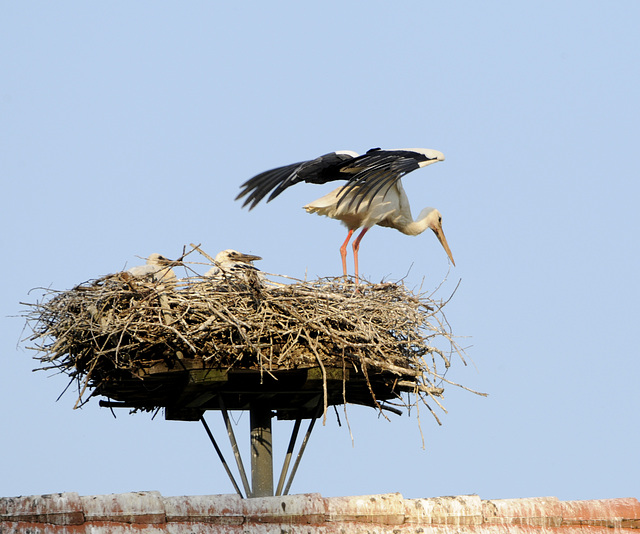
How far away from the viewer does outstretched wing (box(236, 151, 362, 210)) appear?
8.52 meters

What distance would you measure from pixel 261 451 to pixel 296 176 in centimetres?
249

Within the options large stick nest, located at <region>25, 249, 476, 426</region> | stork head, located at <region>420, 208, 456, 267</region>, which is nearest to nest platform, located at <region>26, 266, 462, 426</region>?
large stick nest, located at <region>25, 249, 476, 426</region>

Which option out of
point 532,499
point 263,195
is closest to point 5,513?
point 532,499

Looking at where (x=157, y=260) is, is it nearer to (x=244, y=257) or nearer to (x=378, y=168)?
(x=244, y=257)

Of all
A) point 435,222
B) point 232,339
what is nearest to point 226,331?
point 232,339

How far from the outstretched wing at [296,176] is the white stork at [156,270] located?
1216 millimetres

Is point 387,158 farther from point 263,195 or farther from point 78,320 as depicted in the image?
point 78,320

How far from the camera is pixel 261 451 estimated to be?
7.19m

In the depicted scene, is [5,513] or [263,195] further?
[263,195]

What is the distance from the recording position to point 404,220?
9469 mm

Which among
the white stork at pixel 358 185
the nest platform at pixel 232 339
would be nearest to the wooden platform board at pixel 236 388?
the nest platform at pixel 232 339

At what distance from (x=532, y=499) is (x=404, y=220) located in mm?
3401

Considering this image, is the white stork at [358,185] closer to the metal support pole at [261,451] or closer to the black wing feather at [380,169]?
the black wing feather at [380,169]

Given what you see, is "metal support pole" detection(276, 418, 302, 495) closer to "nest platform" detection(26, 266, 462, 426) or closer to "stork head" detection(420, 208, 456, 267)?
"nest platform" detection(26, 266, 462, 426)
